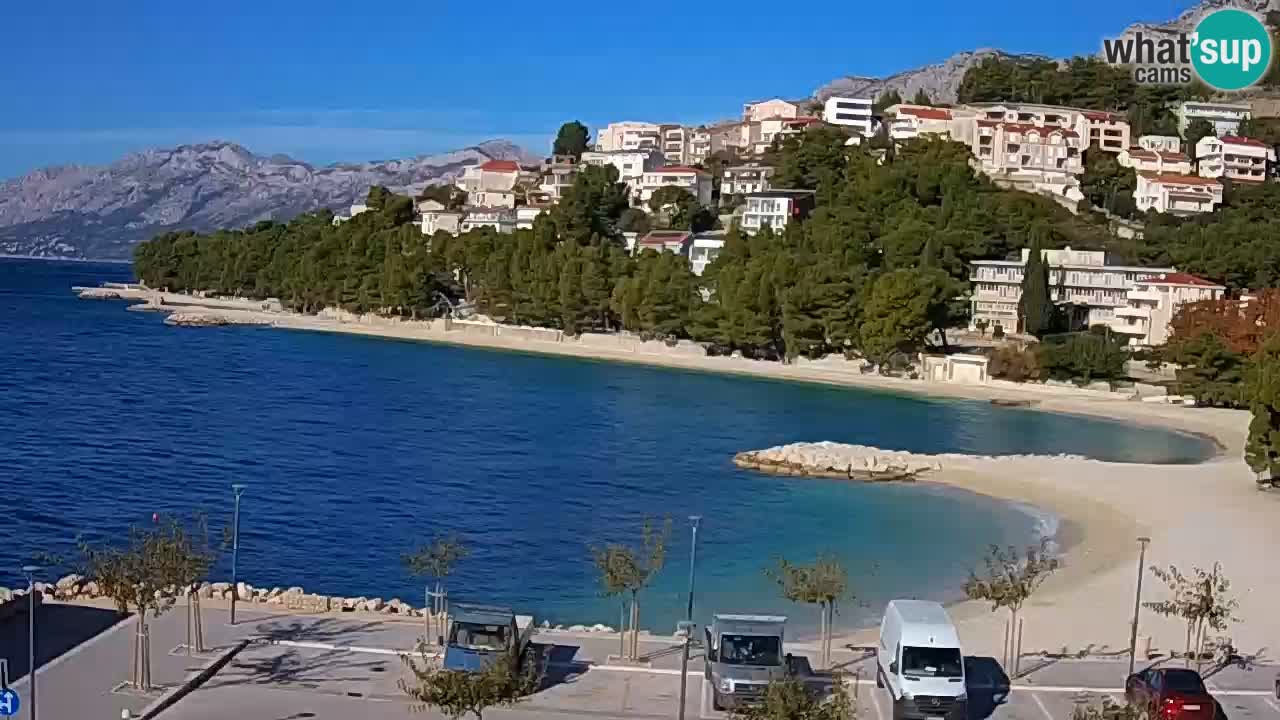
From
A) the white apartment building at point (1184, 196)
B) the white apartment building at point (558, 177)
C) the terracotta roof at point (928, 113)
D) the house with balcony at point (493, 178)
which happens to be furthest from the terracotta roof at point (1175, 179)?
the house with balcony at point (493, 178)

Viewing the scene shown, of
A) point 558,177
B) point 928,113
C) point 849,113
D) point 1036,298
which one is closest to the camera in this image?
point 1036,298

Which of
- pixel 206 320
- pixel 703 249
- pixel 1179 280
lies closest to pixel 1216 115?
pixel 703 249

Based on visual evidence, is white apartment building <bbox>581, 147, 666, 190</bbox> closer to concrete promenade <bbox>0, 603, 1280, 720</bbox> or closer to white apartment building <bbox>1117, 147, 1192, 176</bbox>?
white apartment building <bbox>1117, 147, 1192, 176</bbox>

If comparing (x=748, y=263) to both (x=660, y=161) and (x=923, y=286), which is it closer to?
(x=923, y=286)

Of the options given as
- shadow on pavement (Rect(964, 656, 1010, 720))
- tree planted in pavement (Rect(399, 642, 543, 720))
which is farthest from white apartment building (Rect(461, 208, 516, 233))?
tree planted in pavement (Rect(399, 642, 543, 720))

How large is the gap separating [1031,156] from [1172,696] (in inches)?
3754

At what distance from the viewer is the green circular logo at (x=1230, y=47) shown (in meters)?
64.4

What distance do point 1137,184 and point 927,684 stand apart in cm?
9447

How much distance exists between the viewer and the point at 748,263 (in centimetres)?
8106

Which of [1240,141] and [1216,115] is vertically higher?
A: [1216,115]

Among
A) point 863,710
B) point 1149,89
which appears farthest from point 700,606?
point 1149,89

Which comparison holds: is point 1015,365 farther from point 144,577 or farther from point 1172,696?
point 144,577

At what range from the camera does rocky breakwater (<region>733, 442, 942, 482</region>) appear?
3922cm

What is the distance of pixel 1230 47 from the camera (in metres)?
68.2
